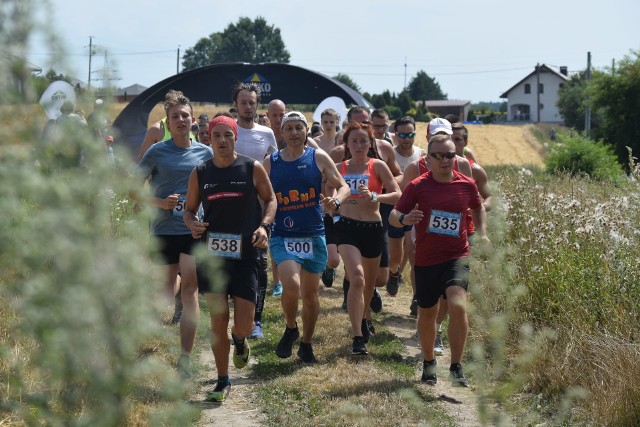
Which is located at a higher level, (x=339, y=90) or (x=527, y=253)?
(x=339, y=90)

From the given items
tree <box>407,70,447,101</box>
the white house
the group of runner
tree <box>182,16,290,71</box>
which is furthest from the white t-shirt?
tree <box>407,70,447,101</box>

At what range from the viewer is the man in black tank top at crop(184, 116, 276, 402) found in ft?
Result: 20.6

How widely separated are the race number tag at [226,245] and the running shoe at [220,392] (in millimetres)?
932

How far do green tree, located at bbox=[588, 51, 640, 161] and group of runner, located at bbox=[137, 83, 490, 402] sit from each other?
31.7 metres

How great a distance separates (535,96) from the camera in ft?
425

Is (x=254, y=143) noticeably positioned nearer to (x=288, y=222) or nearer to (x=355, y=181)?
(x=355, y=181)

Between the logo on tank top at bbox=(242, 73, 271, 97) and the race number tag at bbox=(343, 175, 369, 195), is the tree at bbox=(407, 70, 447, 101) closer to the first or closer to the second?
the logo on tank top at bbox=(242, 73, 271, 97)

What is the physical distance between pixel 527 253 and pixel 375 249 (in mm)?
1346

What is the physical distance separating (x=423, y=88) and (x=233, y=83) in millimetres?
128316

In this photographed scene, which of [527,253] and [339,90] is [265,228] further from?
[339,90]

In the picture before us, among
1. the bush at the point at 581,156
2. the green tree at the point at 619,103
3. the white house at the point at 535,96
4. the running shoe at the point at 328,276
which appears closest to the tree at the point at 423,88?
the white house at the point at 535,96

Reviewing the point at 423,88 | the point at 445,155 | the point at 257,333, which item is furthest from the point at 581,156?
the point at 423,88

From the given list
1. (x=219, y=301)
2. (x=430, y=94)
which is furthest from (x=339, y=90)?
(x=430, y=94)

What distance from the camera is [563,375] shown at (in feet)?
20.7
